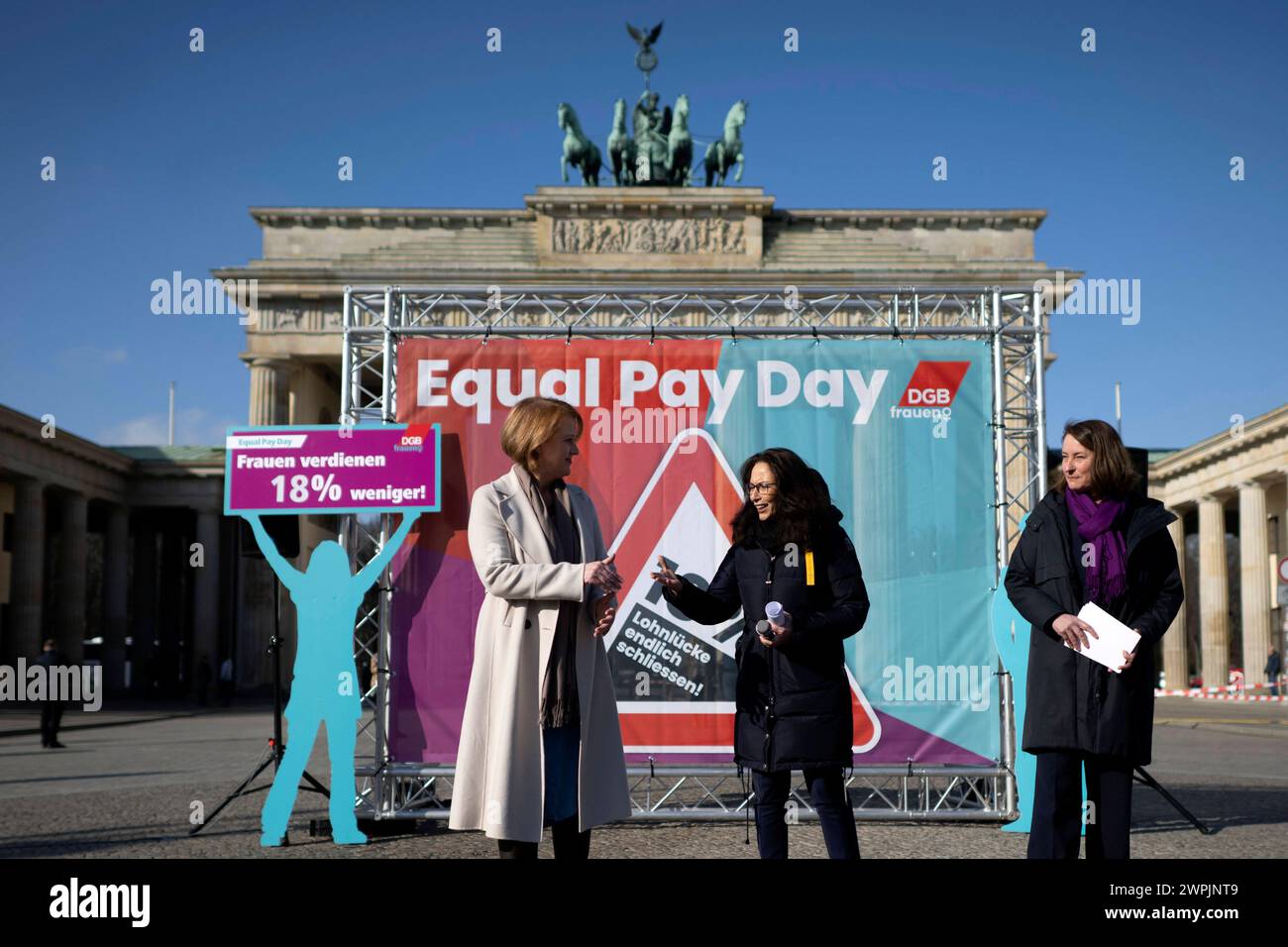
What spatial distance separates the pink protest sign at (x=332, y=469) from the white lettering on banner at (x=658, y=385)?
61 centimetres

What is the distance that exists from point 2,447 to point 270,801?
32.1 m

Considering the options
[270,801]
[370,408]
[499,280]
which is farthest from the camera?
[499,280]

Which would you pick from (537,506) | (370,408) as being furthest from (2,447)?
(537,506)

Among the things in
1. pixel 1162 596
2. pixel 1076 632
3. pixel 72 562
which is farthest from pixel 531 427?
pixel 72 562

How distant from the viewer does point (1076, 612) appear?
4.51m

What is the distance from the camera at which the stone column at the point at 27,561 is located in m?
37.8

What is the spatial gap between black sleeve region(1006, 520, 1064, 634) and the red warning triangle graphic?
407 cm

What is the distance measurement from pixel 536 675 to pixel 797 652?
0.94m

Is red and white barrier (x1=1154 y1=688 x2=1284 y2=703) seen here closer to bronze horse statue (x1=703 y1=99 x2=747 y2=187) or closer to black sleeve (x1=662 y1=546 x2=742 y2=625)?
bronze horse statue (x1=703 y1=99 x2=747 y2=187)

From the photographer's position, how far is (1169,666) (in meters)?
40.8

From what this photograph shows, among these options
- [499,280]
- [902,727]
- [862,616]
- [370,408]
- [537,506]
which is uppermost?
Answer: [499,280]

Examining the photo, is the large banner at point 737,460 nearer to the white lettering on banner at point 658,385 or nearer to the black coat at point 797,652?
the white lettering on banner at point 658,385

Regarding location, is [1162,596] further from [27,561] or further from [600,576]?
[27,561]
